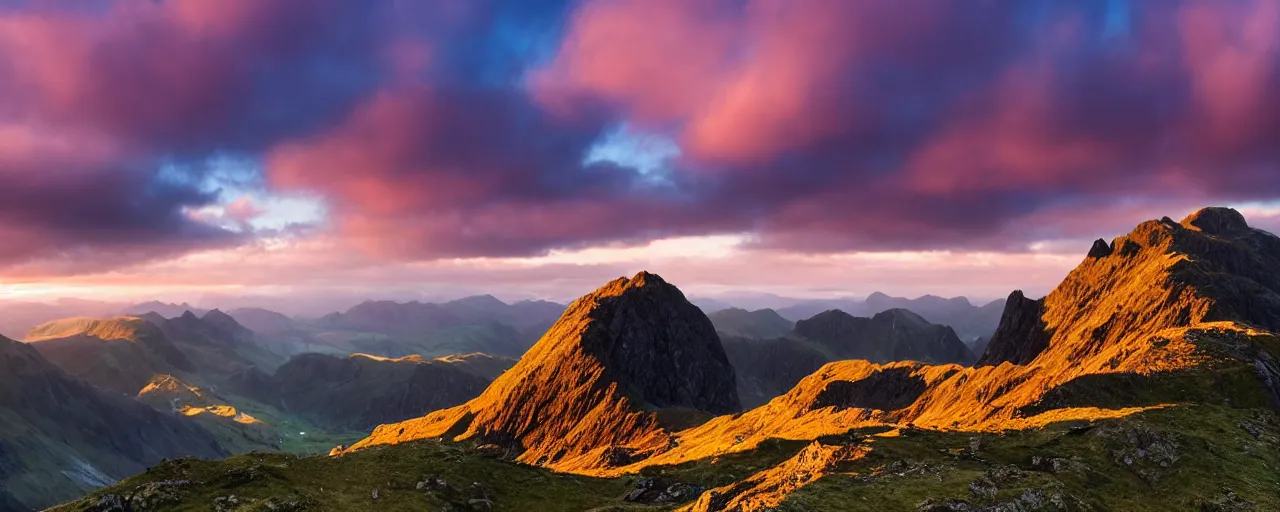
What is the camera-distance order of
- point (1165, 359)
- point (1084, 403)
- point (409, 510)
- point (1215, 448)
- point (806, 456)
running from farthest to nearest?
point (1165, 359)
point (1084, 403)
point (1215, 448)
point (806, 456)
point (409, 510)

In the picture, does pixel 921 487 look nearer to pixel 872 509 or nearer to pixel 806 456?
pixel 872 509

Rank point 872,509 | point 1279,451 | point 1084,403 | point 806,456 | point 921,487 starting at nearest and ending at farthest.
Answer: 1. point 872,509
2. point 921,487
3. point 806,456
4. point 1279,451
5. point 1084,403

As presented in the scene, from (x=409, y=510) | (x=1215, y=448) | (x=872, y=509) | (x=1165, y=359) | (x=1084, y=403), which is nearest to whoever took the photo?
(x=872, y=509)

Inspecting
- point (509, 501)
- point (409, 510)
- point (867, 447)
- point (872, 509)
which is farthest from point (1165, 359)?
point (409, 510)

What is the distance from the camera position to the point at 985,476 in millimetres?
71562

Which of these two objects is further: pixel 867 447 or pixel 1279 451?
pixel 1279 451

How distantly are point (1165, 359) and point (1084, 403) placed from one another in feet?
96.1

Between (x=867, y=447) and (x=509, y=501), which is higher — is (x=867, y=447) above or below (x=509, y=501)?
above

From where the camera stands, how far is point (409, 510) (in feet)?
256

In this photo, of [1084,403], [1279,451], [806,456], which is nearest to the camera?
[806,456]

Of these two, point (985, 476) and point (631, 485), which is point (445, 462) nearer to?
point (631, 485)

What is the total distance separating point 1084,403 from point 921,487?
9755 cm

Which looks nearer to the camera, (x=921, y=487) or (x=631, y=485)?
(x=921, y=487)

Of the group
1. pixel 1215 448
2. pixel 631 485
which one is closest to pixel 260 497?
pixel 631 485
